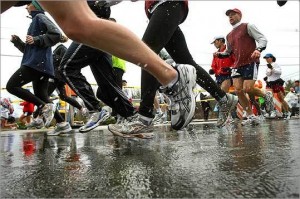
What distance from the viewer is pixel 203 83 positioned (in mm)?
3832

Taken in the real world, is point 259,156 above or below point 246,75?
below

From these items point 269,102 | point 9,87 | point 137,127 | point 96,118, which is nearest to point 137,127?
point 137,127

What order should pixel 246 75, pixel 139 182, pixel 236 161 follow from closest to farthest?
pixel 139 182 < pixel 236 161 < pixel 246 75

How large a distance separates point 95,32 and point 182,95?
85 cm

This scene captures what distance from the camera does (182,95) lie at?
233 centimetres

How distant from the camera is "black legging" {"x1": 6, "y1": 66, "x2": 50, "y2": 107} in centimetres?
477

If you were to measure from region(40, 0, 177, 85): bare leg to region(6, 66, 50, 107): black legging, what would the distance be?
3.31 metres

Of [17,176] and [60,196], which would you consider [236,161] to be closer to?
[60,196]

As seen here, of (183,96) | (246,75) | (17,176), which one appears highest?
(246,75)

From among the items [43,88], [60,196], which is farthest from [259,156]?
[43,88]

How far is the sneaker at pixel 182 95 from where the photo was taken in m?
2.23

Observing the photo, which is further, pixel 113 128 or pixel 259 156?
pixel 113 128

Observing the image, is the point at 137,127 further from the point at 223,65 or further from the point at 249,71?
the point at 223,65

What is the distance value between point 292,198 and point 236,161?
0.72 meters
